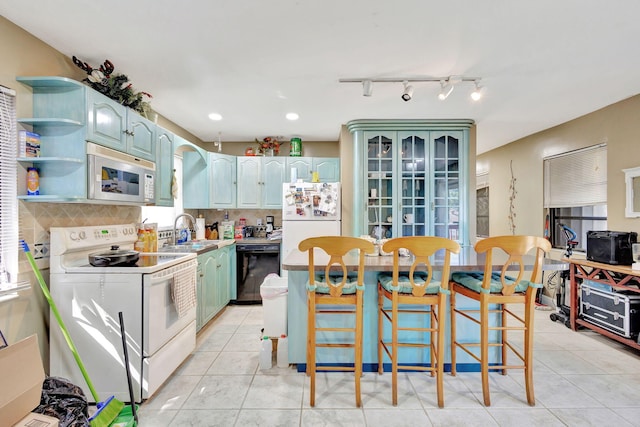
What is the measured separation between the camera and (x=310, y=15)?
1705 mm

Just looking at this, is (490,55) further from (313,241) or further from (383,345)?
(383,345)

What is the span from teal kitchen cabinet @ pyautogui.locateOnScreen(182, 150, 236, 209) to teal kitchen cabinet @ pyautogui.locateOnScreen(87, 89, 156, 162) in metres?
1.36

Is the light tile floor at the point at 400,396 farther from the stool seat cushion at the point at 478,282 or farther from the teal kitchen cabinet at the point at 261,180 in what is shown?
the teal kitchen cabinet at the point at 261,180

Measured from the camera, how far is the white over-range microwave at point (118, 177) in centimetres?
196

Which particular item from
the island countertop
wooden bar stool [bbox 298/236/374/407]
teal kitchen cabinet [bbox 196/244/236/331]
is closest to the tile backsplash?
teal kitchen cabinet [bbox 196/244/236/331]

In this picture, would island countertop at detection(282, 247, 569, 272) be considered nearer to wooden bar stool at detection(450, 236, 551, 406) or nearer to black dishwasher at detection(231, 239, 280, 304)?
wooden bar stool at detection(450, 236, 551, 406)

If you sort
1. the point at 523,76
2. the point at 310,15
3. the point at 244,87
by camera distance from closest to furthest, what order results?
the point at 310,15 < the point at 523,76 < the point at 244,87

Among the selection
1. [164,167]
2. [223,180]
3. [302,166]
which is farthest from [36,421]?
[302,166]

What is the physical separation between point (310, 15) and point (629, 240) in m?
3.44

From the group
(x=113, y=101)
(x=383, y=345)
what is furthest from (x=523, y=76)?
(x=113, y=101)

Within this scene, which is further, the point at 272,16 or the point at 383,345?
the point at 383,345

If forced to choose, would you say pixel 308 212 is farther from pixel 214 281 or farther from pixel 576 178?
pixel 576 178

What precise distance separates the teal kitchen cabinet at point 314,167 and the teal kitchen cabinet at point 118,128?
196 cm

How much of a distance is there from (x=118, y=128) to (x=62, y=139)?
38 centimetres
